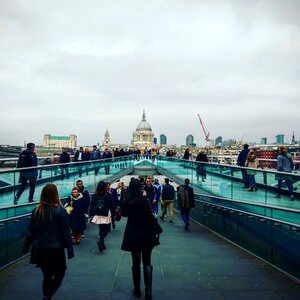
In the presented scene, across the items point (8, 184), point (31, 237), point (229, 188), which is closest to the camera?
point (31, 237)

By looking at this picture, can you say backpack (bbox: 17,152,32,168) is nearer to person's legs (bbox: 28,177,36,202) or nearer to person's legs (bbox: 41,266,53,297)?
person's legs (bbox: 28,177,36,202)

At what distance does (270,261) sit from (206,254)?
1.42 meters

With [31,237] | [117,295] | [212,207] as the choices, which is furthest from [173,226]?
[31,237]

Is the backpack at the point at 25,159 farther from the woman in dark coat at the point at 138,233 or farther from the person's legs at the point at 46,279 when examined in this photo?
the person's legs at the point at 46,279

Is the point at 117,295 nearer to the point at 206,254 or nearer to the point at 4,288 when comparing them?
the point at 4,288

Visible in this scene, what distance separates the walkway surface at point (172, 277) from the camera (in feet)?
17.1

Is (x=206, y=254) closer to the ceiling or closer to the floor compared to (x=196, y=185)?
closer to the floor

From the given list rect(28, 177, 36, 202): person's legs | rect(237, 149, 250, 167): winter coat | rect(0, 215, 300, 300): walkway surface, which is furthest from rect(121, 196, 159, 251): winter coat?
rect(237, 149, 250, 167): winter coat

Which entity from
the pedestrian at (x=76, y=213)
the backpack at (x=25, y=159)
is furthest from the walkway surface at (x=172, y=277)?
the backpack at (x=25, y=159)

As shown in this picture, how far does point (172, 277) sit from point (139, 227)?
1467mm

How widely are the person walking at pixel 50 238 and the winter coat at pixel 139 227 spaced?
959 mm

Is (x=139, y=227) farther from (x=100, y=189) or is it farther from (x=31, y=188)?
(x=31, y=188)

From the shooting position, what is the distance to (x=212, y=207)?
1082 centimetres

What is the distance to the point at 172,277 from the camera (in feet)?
19.5
